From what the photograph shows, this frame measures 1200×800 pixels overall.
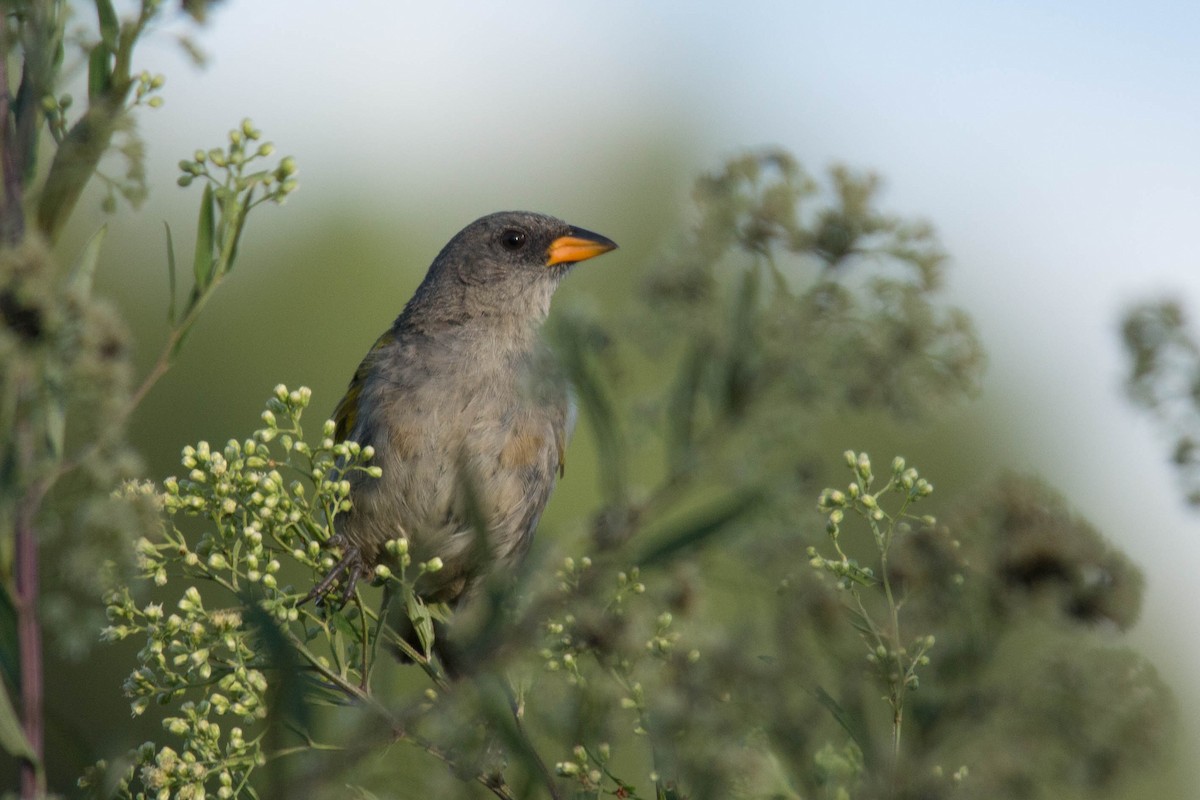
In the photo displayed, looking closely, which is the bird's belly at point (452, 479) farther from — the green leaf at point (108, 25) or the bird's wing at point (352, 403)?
the green leaf at point (108, 25)

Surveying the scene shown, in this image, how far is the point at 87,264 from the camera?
1624mm

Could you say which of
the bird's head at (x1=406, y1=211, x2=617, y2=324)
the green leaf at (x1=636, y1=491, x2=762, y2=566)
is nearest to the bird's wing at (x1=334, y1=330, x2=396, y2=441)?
the bird's head at (x1=406, y1=211, x2=617, y2=324)

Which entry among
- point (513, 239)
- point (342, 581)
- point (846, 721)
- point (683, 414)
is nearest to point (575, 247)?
point (513, 239)

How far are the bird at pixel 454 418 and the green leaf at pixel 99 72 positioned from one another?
87.5 inches

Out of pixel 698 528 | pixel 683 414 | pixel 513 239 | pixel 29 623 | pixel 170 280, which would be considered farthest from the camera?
pixel 513 239


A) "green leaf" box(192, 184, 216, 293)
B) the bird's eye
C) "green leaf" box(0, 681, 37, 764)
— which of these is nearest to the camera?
"green leaf" box(0, 681, 37, 764)

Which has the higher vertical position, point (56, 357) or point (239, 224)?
point (239, 224)

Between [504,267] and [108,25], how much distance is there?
3631mm

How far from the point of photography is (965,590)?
1.65m

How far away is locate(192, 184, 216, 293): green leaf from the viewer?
69.9 inches

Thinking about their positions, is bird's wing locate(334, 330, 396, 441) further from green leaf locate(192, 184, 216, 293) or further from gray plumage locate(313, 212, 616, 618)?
green leaf locate(192, 184, 216, 293)

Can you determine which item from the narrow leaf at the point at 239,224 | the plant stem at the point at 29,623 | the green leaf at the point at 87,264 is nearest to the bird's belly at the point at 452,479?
the narrow leaf at the point at 239,224

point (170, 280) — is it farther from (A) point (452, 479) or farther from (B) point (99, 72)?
(A) point (452, 479)

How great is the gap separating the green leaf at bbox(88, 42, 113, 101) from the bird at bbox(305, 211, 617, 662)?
87.5 inches
